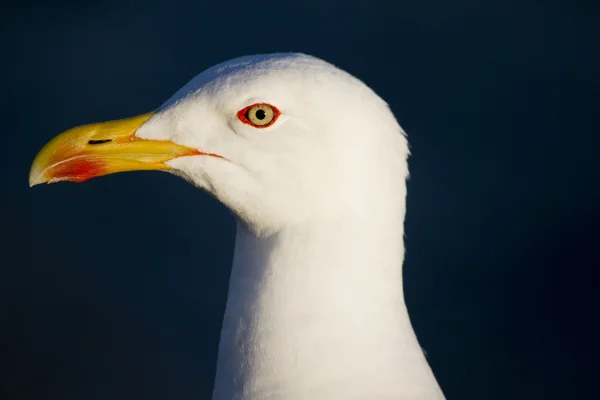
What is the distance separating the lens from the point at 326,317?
2.52 meters

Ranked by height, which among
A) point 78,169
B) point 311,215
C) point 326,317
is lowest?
point 326,317

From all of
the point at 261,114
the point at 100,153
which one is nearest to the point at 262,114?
the point at 261,114

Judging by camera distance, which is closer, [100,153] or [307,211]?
[307,211]

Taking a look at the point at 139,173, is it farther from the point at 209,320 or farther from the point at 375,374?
the point at 375,374

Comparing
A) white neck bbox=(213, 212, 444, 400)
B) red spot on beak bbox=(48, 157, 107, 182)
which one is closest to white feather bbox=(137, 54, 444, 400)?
white neck bbox=(213, 212, 444, 400)

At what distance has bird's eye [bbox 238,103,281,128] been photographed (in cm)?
249

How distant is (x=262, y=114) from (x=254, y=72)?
12 centimetres

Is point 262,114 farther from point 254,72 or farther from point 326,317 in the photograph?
point 326,317

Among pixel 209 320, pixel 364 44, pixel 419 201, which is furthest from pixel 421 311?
pixel 364 44

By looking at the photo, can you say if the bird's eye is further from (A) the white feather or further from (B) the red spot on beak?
(B) the red spot on beak

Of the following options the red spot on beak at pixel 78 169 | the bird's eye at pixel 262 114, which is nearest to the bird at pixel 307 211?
the bird's eye at pixel 262 114

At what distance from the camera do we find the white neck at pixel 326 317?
2516mm

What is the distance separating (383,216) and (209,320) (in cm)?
328

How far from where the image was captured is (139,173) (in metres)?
6.49
